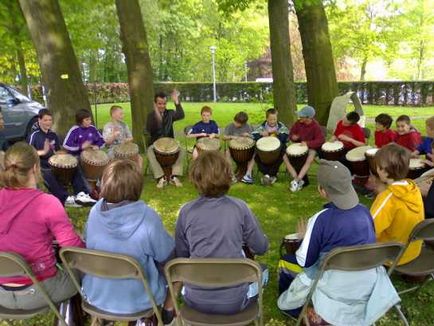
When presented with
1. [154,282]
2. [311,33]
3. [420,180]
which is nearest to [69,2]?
[311,33]

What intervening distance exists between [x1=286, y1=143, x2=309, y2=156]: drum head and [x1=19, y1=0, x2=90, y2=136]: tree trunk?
162 inches

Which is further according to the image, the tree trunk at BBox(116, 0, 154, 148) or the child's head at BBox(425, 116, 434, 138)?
the tree trunk at BBox(116, 0, 154, 148)

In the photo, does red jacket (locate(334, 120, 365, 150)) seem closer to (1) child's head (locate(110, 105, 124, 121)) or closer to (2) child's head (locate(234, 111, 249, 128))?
(2) child's head (locate(234, 111, 249, 128))

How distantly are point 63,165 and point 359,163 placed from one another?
3964 mm

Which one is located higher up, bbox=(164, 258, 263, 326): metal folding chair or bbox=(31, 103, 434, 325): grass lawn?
bbox=(164, 258, 263, 326): metal folding chair

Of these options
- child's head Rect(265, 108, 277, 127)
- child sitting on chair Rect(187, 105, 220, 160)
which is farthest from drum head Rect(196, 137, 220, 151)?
child's head Rect(265, 108, 277, 127)

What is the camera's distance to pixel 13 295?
2.76 m

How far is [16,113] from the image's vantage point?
11.1 meters

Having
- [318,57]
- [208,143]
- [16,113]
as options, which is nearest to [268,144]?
[208,143]

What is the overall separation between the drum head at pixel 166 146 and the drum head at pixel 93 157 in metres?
0.84

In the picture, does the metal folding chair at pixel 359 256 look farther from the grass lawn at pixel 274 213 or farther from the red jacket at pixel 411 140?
the red jacket at pixel 411 140

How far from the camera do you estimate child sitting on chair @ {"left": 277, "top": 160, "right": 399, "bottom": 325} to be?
8.72 feet

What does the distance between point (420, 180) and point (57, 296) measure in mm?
3765

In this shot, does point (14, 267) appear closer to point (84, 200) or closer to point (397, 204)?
point (397, 204)
